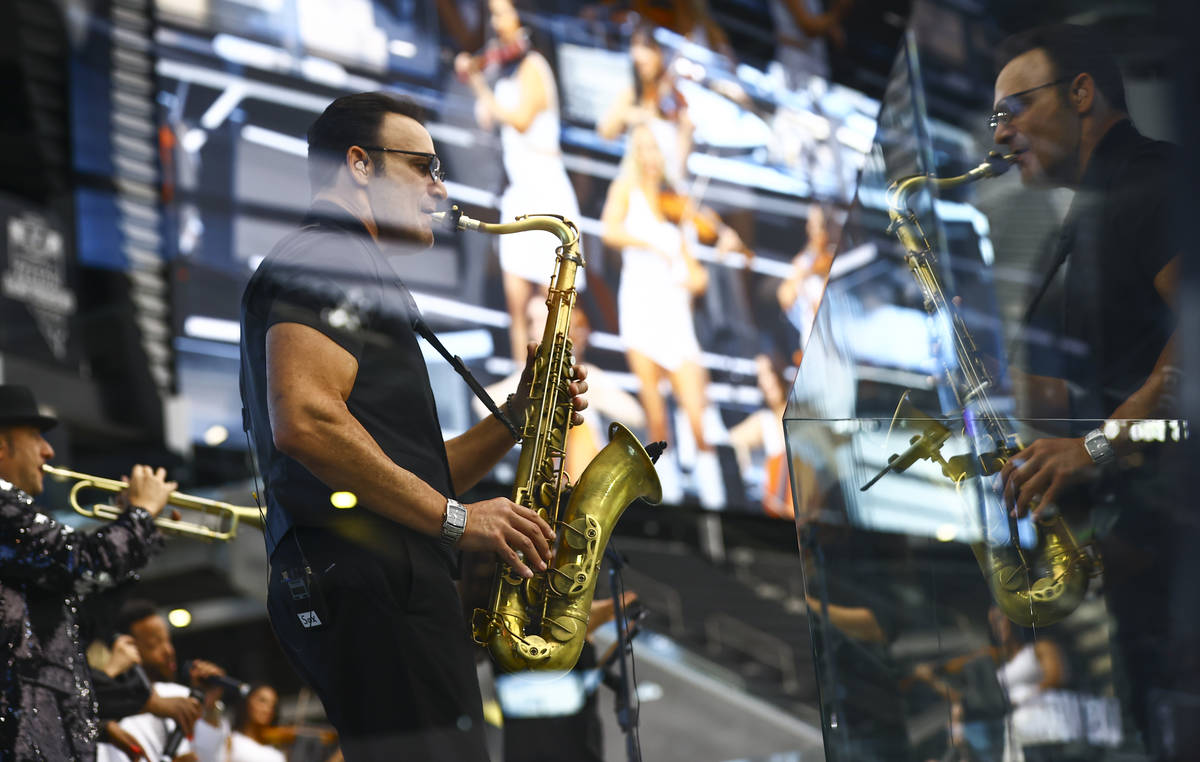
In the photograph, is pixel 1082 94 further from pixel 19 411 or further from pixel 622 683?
pixel 19 411

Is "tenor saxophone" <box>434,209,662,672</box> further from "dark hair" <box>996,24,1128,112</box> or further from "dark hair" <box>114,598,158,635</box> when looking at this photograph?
"dark hair" <box>114,598,158,635</box>

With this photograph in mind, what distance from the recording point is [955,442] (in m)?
2.23

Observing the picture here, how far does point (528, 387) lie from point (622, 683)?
42.2 inches

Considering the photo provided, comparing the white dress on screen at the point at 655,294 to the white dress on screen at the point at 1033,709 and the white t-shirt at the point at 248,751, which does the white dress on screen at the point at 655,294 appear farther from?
the white dress on screen at the point at 1033,709

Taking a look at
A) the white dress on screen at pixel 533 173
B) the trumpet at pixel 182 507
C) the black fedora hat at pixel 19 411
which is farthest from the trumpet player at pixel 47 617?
the white dress on screen at pixel 533 173

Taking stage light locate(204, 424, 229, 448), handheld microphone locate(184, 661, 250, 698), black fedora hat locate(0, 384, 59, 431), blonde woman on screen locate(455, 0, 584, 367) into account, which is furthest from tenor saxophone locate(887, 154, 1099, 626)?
stage light locate(204, 424, 229, 448)

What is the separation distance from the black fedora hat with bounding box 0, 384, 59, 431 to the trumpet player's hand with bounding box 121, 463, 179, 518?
292mm

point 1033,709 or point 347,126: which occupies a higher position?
point 347,126

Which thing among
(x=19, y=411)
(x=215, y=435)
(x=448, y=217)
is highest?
(x=215, y=435)

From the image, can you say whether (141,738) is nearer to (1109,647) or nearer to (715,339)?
(1109,647)

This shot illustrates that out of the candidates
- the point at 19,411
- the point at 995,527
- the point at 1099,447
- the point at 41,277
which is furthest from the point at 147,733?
the point at 41,277

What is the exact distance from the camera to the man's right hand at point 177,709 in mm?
4125

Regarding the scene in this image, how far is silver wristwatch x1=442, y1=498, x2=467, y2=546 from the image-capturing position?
217cm

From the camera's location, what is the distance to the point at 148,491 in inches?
125
